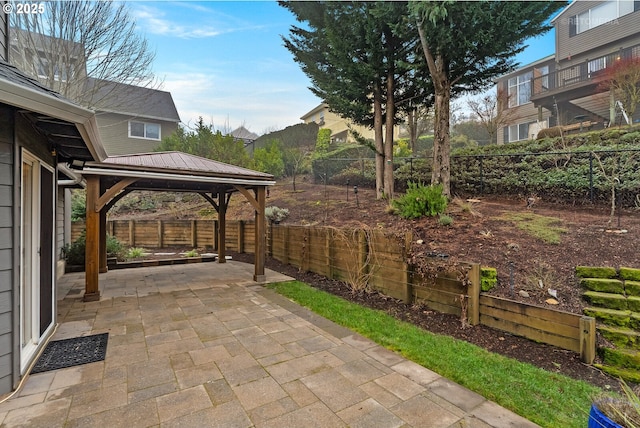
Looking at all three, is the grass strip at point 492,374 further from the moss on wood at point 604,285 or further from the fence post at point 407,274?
the moss on wood at point 604,285

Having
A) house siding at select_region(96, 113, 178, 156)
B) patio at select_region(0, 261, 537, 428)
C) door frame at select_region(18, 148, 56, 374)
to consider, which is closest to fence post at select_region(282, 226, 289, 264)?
patio at select_region(0, 261, 537, 428)

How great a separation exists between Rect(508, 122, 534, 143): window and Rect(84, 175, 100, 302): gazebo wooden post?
2019cm

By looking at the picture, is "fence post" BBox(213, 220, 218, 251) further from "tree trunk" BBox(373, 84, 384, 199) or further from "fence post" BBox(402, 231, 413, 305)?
"fence post" BBox(402, 231, 413, 305)

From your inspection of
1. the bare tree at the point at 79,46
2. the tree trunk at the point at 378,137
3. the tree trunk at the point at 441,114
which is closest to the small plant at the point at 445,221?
the tree trunk at the point at 441,114

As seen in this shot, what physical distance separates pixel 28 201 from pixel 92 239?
6.38 ft

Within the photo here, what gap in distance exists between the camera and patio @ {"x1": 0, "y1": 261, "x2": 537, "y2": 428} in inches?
86.1

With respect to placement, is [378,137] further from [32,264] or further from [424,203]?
[32,264]

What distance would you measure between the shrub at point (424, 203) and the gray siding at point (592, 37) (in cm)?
1399

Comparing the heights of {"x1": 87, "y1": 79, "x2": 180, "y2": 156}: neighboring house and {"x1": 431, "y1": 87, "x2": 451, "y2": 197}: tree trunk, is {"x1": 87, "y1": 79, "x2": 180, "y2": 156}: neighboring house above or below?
above

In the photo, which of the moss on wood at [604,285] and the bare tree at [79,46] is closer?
the moss on wood at [604,285]

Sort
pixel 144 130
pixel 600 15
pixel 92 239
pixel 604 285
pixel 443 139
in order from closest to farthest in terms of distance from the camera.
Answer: pixel 604 285
pixel 92 239
pixel 443 139
pixel 600 15
pixel 144 130

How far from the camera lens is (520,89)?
58.1 feet

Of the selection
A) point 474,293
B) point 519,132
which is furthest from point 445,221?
point 519,132

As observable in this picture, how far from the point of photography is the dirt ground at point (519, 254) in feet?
11.2
